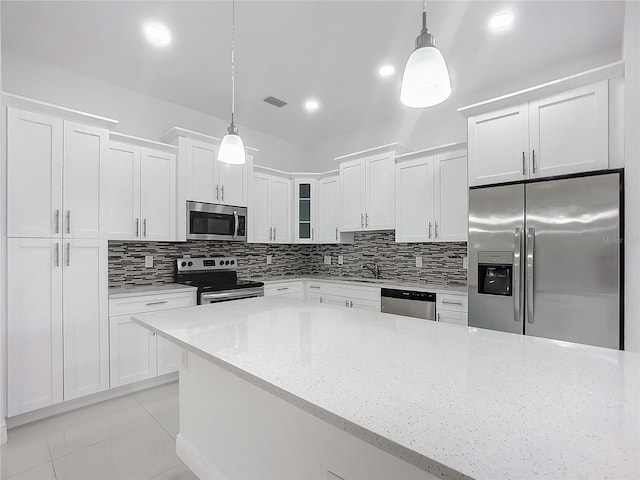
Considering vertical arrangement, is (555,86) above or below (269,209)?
above

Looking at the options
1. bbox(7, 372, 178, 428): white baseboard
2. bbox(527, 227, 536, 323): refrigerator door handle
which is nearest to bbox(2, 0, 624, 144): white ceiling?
bbox(527, 227, 536, 323): refrigerator door handle

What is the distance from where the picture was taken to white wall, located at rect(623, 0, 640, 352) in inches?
69.9

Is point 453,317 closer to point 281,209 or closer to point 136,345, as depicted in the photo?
point 281,209

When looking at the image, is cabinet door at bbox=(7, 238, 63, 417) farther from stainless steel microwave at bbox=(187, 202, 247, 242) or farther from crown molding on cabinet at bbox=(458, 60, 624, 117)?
crown molding on cabinet at bbox=(458, 60, 624, 117)

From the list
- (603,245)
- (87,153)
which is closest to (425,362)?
(603,245)

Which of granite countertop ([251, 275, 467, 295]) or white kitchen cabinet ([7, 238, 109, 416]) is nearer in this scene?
white kitchen cabinet ([7, 238, 109, 416])

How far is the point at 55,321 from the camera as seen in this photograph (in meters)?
2.51

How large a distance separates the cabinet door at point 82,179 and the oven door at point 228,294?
1109mm

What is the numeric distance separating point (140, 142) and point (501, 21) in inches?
126

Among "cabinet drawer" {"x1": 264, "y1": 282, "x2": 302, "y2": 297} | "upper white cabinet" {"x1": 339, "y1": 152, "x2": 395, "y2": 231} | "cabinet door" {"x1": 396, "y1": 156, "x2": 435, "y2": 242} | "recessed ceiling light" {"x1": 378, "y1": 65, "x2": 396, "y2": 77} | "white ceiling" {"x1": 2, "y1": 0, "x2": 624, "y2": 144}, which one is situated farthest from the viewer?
"cabinet drawer" {"x1": 264, "y1": 282, "x2": 302, "y2": 297}

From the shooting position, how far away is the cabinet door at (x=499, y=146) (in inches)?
102

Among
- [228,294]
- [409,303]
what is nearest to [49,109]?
[228,294]

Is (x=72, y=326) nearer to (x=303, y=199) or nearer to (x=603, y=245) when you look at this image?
(x=303, y=199)

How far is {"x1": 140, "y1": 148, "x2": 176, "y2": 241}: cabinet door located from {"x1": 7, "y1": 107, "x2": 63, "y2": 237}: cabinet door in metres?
0.75
